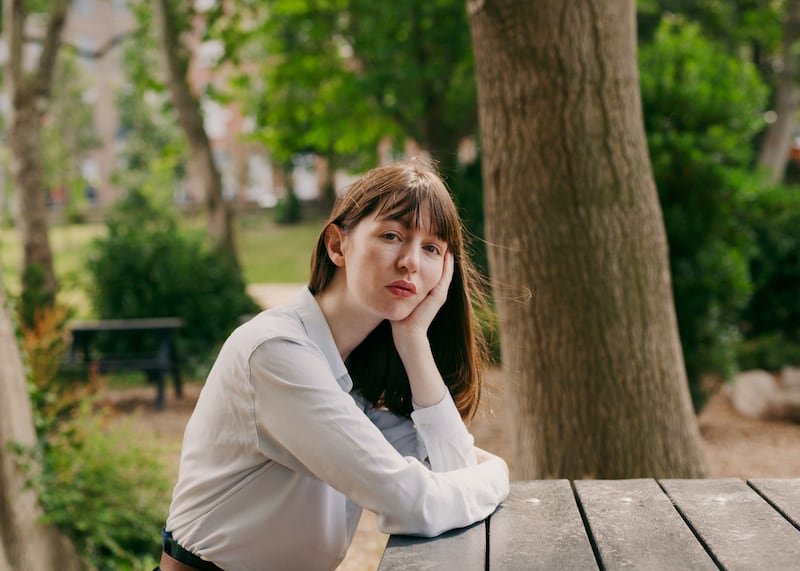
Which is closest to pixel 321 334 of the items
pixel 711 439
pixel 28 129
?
pixel 711 439

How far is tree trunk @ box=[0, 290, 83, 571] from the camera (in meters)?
4.20

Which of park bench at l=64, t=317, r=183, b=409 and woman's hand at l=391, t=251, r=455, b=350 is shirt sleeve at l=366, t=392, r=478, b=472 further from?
park bench at l=64, t=317, r=183, b=409

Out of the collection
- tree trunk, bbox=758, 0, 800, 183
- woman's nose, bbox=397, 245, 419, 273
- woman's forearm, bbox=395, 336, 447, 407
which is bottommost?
woman's forearm, bbox=395, 336, 447, 407

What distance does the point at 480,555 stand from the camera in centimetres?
192

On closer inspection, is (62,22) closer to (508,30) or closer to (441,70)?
(441,70)

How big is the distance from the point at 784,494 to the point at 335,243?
124 cm

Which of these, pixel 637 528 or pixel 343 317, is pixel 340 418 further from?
pixel 637 528

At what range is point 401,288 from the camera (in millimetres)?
2262

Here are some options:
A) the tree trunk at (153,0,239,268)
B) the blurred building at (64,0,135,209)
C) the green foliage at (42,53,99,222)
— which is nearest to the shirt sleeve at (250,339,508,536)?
the tree trunk at (153,0,239,268)

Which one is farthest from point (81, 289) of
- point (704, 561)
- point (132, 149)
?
point (132, 149)

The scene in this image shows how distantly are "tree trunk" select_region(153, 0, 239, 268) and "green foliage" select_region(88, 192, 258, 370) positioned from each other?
7.99 ft

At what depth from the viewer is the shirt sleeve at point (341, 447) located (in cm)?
201

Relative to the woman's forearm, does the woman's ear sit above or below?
above

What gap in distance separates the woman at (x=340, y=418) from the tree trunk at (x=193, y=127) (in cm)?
1210
